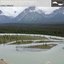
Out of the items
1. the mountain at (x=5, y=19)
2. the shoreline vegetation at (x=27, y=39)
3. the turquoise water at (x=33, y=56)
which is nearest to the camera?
the turquoise water at (x=33, y=56)

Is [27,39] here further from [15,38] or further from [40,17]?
[40,17]

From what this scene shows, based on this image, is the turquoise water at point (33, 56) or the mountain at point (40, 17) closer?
the turquoise water at point (33, 56)

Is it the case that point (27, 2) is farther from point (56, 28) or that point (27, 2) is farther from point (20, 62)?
point (20, 62)

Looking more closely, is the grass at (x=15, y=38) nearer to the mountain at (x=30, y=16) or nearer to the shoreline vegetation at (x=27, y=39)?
the shoreline vegetation at (x=27, y=39)

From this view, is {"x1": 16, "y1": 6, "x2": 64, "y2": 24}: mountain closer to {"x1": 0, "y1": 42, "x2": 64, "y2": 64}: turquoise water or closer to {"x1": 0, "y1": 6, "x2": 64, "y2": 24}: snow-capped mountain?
{"x1": 0, "y1": 6, "x2": 64, "y2": 24}: snow-capped mountain

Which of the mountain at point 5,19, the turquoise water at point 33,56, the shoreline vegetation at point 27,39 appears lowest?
the turquoise water at point 33,56

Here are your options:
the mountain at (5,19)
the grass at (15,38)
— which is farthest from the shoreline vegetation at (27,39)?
the mountain at (5,19)

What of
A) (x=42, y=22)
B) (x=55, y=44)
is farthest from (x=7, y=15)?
(x=55, y=44)
